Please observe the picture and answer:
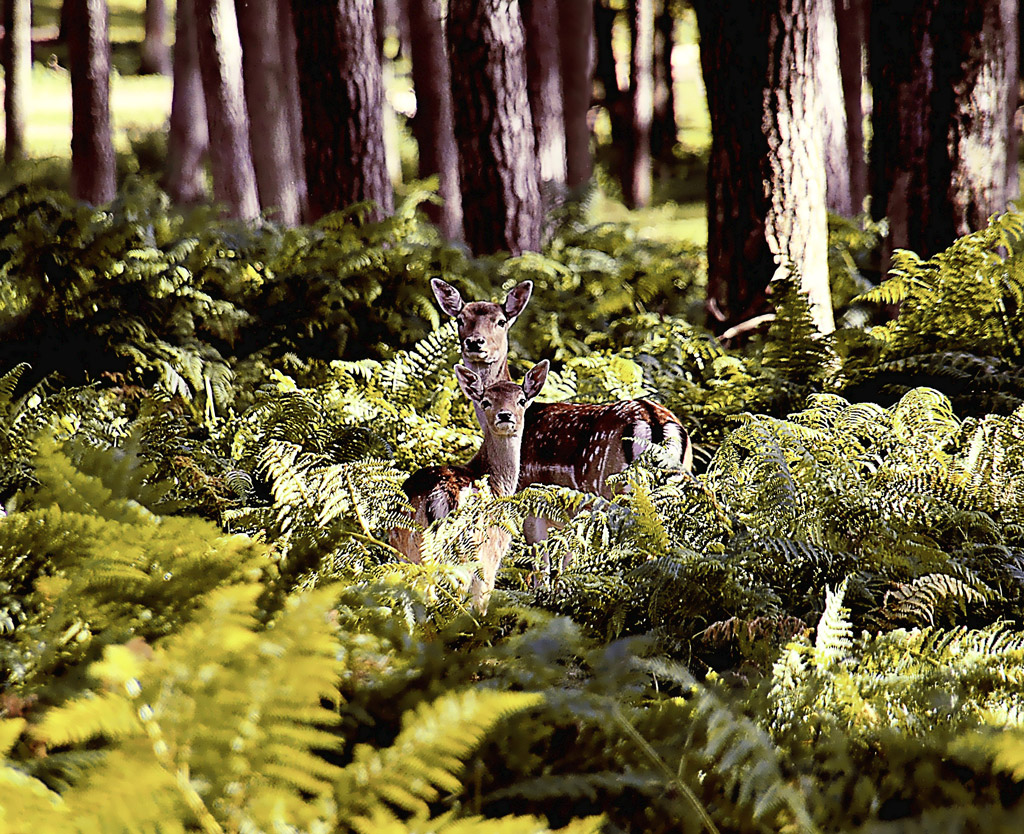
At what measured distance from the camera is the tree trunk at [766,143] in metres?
5.84

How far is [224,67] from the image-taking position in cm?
1236

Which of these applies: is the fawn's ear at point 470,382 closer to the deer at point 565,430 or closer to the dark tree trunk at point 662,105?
the deer at point 565,430

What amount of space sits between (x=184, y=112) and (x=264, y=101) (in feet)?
14.6

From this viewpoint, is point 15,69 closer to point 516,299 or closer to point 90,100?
point 90,100

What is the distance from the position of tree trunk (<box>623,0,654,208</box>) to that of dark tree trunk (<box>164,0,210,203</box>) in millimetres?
11042

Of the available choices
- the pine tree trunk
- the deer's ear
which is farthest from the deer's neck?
the pine tree trunk

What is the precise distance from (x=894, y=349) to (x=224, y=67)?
10.1 metres

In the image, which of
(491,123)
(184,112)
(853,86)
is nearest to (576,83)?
(853,86)

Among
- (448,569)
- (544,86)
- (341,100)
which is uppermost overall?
(544,86)

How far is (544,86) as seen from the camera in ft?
45.5

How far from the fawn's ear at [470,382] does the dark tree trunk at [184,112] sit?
42.0 ft

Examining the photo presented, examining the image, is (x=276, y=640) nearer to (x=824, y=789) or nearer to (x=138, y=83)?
(x=824, y=789)

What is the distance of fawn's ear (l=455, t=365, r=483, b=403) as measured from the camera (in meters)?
3.54

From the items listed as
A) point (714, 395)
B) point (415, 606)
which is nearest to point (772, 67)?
point (714, 395)
